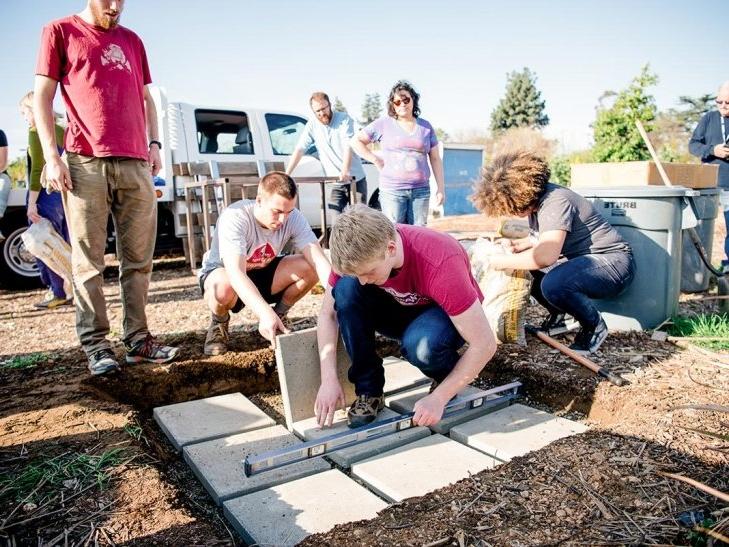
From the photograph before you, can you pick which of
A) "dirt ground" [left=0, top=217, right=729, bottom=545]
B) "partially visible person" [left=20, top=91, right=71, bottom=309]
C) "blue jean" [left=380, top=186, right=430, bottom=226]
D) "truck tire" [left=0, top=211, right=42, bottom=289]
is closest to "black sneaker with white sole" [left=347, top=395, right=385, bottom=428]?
"dirt ground" [left=0, top=217, right=729, bottom=545]

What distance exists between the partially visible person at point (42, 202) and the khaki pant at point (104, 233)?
5.73 ft

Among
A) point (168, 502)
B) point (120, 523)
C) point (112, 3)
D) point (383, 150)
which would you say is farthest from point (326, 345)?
point (383, 150)

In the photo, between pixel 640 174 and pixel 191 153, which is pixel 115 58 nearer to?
pixel 640 174

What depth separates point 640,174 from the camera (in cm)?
391

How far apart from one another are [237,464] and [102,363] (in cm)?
115

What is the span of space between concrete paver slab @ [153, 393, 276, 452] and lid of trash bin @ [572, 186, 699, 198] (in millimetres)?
2517

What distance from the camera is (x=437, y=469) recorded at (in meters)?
2.23

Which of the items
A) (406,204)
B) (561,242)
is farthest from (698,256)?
(406,204)

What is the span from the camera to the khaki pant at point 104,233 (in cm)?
294

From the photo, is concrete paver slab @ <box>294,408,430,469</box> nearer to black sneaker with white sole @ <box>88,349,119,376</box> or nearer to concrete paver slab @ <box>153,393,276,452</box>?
concrete paver slab @ <box>153,393,276,452</box>

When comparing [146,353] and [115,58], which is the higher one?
[115,58]

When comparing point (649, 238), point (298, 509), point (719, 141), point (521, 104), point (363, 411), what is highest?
point (521, 104)

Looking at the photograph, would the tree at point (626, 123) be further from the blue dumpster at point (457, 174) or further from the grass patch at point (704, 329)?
the grass patch at point (704, 329)

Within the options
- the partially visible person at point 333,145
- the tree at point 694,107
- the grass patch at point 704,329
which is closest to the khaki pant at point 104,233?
the partially visible person at point 333,145
